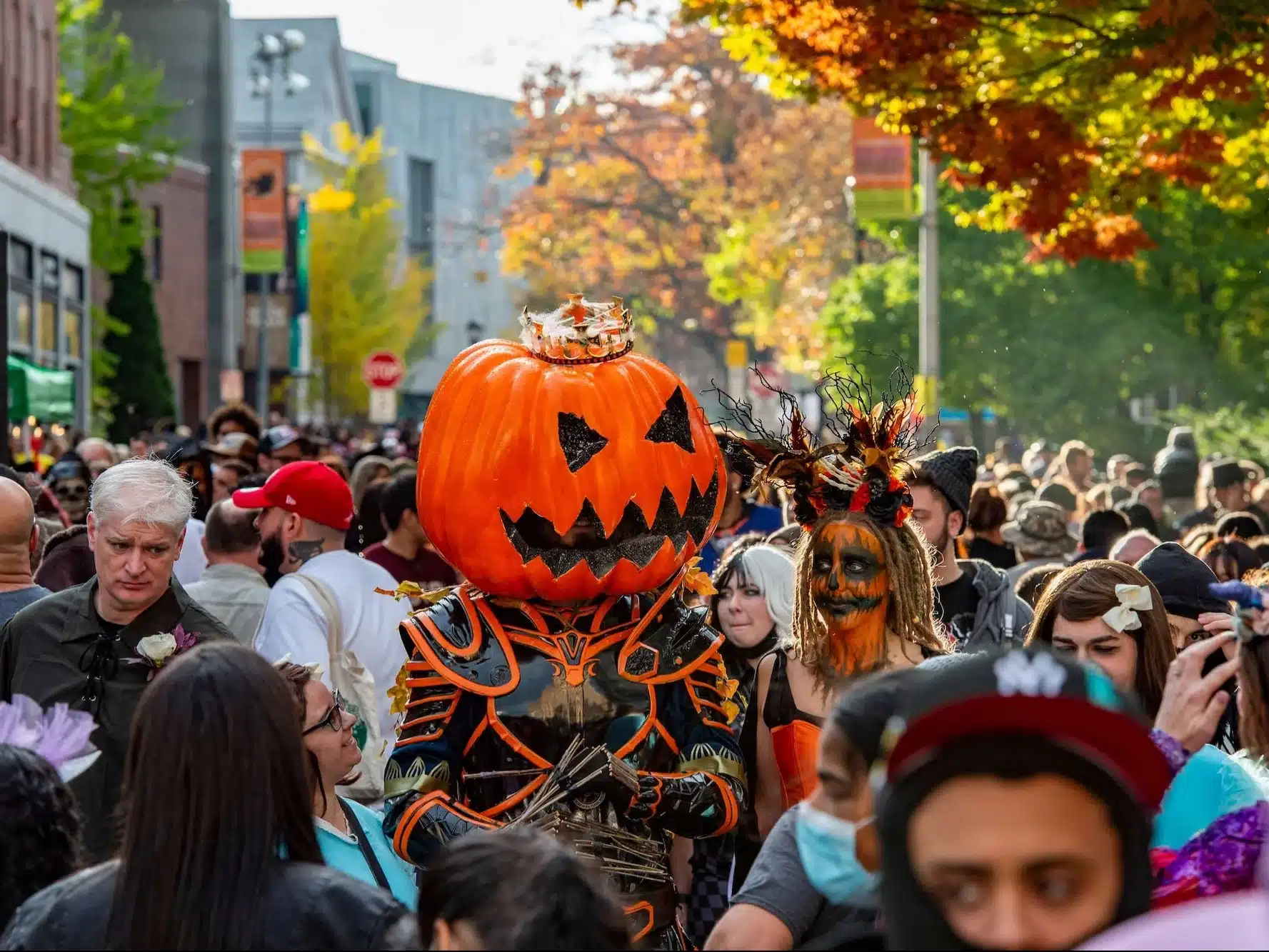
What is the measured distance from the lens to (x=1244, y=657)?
3.58m

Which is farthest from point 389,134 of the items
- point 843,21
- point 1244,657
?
point 1244,657

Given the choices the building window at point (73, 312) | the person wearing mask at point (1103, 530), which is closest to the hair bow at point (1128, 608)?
the person wearing mask at point (1103, 530)

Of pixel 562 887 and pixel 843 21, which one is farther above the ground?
pixel 843 21

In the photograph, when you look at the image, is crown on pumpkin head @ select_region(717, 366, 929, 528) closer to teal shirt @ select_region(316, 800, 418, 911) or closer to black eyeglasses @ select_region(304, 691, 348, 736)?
black eyeglasses @ select_region(304, 691, 348, 736)

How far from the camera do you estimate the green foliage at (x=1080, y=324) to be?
2675 cm

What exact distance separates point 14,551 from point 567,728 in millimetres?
2334

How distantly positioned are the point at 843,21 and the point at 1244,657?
759cm

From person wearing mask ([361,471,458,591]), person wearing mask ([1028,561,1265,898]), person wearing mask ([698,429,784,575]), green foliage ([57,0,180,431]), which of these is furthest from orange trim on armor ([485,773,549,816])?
green foliage ([57,0,180,431])

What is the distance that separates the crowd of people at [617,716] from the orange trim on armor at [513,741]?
1 cm

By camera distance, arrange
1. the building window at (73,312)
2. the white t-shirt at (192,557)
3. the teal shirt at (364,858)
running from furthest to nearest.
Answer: the building window at (73,312)
the white t-shirt at (192,557)
the teal shirt at (364,858)

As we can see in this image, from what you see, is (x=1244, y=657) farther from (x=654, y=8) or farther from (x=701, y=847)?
(x=654, y=8)

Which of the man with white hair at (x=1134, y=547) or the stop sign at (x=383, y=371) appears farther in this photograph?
the stop sign at (x=383, y=371)

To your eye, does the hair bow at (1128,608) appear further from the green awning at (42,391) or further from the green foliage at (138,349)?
the green foliage at (138,349)

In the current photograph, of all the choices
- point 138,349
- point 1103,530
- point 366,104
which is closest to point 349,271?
point 138,349
